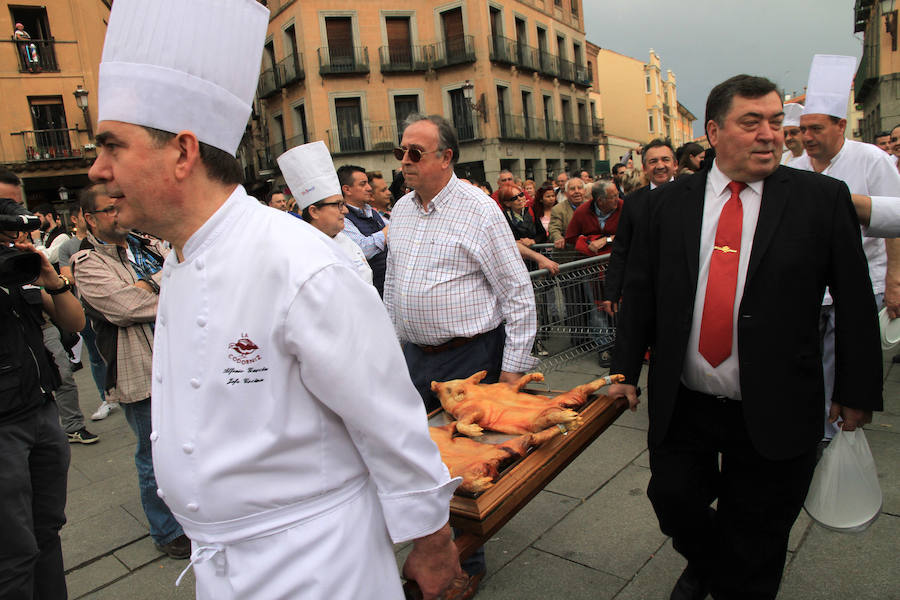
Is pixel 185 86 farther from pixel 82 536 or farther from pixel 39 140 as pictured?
pixel 39 140

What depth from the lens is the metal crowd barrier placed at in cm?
566

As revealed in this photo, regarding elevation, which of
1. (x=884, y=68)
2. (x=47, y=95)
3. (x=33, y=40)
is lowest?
(x=884, y=68)

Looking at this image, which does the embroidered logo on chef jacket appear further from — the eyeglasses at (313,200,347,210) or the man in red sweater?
the man in red sweater

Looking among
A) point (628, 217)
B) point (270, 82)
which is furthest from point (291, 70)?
point (628, 217)

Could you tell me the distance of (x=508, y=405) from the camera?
8.31 ft

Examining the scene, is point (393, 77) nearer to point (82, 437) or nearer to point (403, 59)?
point (403, 59)

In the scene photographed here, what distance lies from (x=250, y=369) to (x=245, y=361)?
21 millimetres

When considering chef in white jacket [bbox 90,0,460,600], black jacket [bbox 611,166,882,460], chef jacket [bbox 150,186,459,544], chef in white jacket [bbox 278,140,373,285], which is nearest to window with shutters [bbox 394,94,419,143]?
chef in white jacket [bbox 278,140,373,285]

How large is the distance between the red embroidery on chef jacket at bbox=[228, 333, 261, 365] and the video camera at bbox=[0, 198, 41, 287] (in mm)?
1609

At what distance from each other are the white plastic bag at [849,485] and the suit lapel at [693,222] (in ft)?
2.99

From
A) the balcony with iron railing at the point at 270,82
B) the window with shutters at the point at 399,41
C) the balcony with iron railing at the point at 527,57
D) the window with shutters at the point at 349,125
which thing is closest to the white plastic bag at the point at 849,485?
the window with shutters at the point at 349,125

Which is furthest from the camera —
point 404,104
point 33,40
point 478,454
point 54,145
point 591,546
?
point 404,104

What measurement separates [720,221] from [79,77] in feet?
97.4

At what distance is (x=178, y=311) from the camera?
145cm
